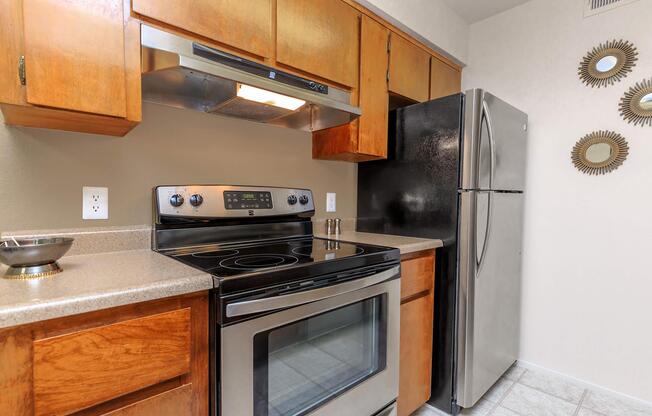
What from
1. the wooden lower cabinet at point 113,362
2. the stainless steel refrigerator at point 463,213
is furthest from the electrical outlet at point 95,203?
the stainless steel refrigerator at point 463,213

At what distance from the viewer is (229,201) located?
1480mm

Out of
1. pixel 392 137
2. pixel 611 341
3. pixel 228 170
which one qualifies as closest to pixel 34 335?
pixel 228 170

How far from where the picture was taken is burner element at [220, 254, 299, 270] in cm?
106

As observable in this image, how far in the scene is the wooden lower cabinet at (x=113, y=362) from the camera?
69 centimetres

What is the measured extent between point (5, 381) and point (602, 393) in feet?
8.90

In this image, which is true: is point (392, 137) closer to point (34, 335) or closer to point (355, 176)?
point (355, 176)

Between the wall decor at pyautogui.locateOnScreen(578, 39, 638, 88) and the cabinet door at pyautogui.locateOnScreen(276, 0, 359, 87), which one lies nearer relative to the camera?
the cabinet door at pyautogui.locateOnScreen(276, 0, 359, 87)

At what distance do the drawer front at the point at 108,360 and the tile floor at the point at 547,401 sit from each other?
1474 millimetres

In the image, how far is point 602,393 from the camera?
1.94m

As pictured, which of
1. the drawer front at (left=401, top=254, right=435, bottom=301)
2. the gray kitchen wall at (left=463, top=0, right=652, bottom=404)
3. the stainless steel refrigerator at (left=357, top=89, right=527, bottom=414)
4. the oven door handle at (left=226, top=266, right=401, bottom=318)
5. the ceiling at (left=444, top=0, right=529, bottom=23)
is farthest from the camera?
the ceiling at (left=444, top=0, right=529, bottom=23)

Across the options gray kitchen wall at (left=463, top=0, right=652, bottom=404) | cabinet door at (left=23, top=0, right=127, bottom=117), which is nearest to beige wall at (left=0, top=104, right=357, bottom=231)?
cabinet door at (left=23, top=0, right=127, bottom=117)

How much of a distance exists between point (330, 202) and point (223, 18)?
3.81 feet

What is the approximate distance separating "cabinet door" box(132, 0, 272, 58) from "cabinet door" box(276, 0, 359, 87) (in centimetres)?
8

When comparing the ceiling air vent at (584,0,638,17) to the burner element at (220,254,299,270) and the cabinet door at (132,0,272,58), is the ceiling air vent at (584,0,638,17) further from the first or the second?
the burner element at (220,254,299,270)
